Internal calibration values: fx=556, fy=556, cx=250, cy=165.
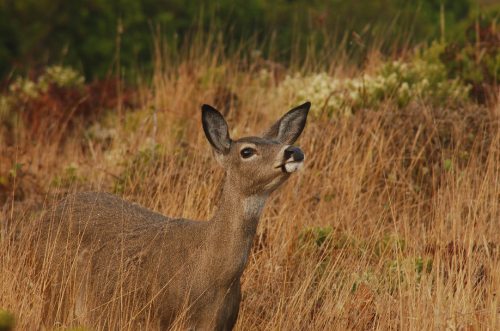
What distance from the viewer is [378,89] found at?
7.59 metres

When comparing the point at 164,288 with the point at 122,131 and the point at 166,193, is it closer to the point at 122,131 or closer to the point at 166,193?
the point at 166,193

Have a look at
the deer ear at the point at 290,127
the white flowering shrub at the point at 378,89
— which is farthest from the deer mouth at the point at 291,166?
the white flowering shrub at the point at 378,89

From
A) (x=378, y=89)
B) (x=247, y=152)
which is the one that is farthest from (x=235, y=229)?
(x=378, y=89)

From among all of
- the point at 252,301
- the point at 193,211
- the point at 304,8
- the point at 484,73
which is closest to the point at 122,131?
the point at 193,211

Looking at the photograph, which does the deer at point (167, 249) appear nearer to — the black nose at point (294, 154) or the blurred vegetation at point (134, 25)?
the black nose at point (294, 154)

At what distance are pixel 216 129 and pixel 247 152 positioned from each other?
13.3 inches

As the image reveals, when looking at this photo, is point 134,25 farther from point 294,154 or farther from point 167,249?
point 294,154

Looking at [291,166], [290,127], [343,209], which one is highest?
[290,127]

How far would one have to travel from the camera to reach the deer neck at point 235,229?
3627 mm

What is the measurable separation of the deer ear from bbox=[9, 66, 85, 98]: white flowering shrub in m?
6.91

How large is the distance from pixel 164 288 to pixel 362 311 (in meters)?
1.64

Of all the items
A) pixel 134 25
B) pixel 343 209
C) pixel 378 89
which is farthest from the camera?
pixel 134 25

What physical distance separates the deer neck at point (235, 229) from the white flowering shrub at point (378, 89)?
3.51m

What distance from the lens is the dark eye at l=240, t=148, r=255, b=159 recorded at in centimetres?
375
